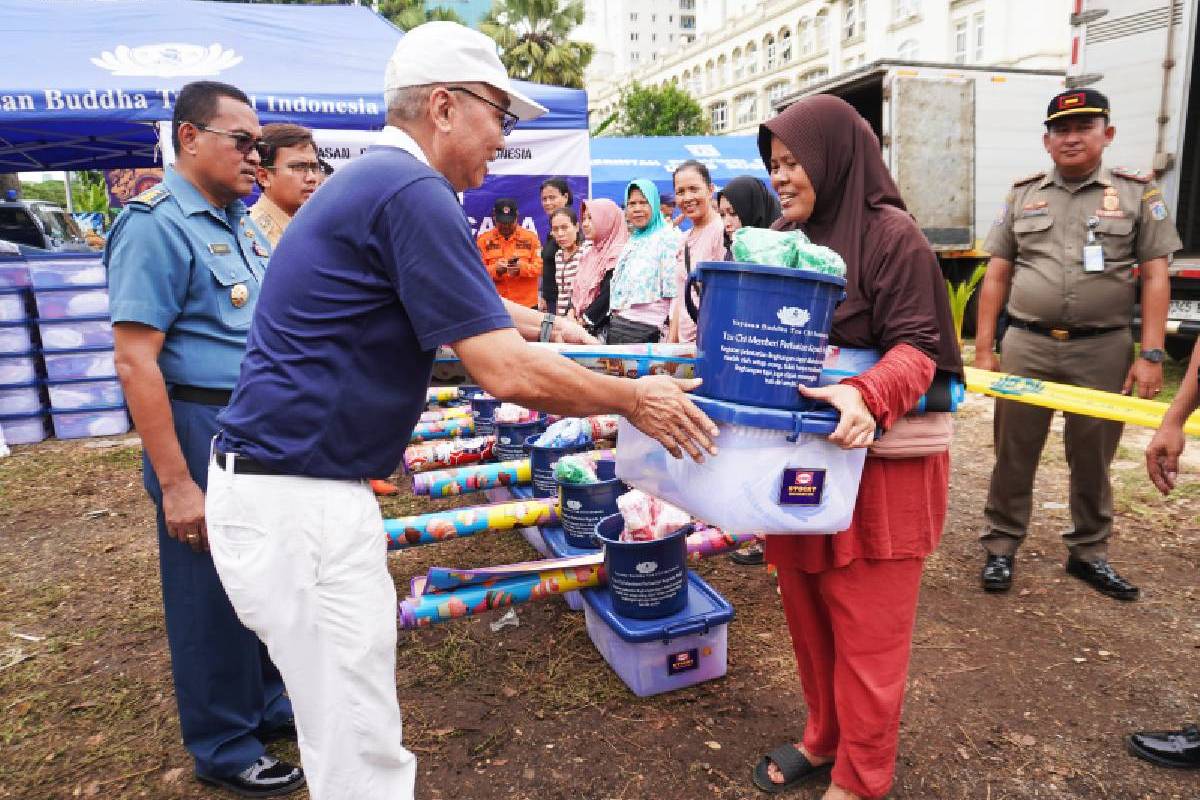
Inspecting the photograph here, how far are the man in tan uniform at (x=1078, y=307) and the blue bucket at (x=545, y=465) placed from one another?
2.27 m

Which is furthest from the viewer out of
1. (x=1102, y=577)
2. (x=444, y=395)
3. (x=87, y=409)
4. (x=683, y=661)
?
(x=87, y=409)

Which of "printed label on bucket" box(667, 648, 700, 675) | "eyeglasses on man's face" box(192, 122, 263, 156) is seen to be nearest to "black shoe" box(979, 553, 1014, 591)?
"printed label on bucket" box(667, 648, 700, 675)

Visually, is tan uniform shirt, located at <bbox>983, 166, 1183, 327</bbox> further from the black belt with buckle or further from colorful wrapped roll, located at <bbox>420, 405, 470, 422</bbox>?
colorful wrapped roll, located at <bbox>420, 405, 470, 422</bbox>

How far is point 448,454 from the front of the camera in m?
4.68

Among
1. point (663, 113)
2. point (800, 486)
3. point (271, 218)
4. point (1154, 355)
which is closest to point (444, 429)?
point (271, 218)

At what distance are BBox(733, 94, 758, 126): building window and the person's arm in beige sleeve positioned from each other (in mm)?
54159

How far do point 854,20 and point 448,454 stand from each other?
42.7 metres

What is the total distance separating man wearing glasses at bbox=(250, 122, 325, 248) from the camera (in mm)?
3680

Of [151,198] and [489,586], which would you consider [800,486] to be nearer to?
[489,586]

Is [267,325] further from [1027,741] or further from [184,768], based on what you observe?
[1027,741]

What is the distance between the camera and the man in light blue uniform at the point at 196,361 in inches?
84.4

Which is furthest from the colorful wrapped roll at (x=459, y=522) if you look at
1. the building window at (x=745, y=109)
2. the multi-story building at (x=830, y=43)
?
the building window at (x=745, y=109)

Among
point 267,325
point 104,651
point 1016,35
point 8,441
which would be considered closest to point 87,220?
point 8,441

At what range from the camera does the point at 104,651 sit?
3.50 m
